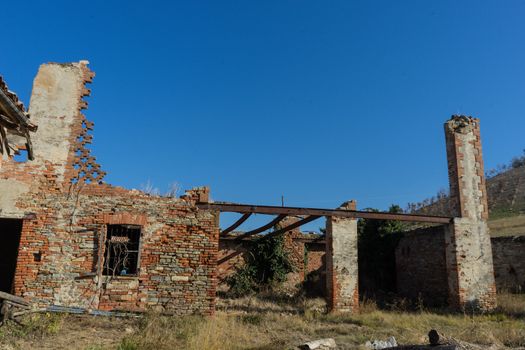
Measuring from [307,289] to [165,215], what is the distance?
9.79m

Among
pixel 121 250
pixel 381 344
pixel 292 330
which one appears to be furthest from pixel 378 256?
pixel 121 250

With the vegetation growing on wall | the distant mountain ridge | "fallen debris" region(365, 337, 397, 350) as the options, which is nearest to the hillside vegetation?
the distant mountain ridge

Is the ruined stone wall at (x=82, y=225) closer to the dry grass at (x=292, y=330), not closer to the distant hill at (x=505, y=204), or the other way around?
the dry grass at (x=292, y=330)

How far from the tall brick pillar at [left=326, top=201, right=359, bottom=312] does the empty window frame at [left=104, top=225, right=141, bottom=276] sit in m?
6.22

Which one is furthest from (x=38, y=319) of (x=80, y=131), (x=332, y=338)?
(x=332, y=338)

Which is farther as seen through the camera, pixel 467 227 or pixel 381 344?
pixel 467 227

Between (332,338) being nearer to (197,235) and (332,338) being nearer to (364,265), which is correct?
(197,235)

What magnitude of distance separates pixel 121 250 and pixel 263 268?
28.1 ft

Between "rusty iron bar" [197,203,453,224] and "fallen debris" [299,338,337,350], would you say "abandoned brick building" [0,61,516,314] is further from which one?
"fallen debris" [299,338,337,350]

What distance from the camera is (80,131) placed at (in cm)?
1259

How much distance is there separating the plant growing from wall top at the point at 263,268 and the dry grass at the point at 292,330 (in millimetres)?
4448

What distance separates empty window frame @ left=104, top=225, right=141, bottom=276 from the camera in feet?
39.7

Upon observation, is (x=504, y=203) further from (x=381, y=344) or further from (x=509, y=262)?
(x=381, y=344)

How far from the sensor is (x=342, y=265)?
14203 millimetres
